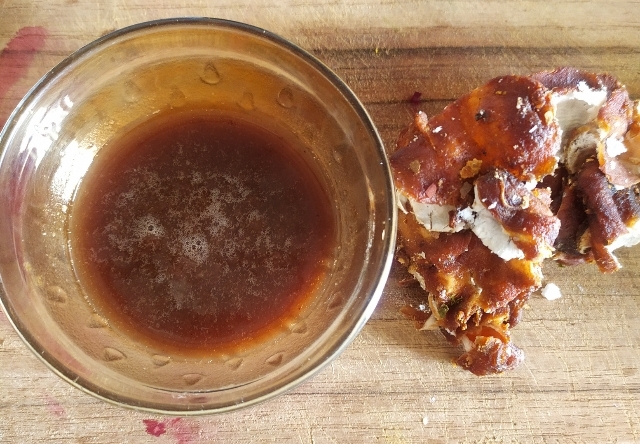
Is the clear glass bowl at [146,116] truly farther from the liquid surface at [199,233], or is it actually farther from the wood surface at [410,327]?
the wood surface at [410,327]

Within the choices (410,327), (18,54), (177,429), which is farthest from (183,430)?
(18,54)

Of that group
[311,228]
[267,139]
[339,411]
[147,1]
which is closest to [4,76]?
[147,1]

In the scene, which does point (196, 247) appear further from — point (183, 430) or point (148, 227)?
point (183, 430)

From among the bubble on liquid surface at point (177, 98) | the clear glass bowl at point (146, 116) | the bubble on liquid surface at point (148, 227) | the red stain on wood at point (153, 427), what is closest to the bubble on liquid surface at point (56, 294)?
the clear glass bowl at point (146, 116)

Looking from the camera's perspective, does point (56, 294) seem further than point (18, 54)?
No

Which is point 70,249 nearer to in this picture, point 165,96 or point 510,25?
point 165,96

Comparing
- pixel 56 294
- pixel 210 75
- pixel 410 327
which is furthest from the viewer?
pixel 410 327

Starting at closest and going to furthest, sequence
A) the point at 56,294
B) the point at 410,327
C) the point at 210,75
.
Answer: the point at 56,294, the point at 210,75, the point at 410,327
